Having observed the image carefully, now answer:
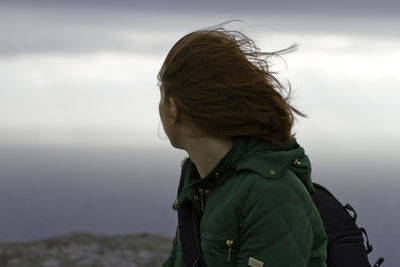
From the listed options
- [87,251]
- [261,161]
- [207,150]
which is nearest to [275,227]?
[261,161]

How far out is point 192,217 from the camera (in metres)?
3.06

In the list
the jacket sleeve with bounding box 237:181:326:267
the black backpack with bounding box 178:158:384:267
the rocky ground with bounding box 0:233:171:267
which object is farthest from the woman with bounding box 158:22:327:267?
the rocky ground with bounding box 0:233:171:267

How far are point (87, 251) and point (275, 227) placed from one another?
7.46 metres

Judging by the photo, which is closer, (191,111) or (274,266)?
(274,266)

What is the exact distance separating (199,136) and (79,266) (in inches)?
270

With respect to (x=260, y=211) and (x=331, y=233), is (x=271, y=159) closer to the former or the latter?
(x=260, y=211)

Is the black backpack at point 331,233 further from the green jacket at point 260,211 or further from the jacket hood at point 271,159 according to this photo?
the jacket hood at point 271,159

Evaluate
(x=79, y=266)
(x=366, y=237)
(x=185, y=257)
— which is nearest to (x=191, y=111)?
(x=185, y=257)

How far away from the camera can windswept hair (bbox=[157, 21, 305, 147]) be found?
2.70 meters

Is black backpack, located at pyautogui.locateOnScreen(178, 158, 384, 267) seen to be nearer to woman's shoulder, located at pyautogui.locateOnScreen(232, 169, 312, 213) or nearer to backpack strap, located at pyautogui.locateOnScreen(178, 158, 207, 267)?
backpack strap, located at pyautogui.locateOnScreen(178, 158, 207, 267)

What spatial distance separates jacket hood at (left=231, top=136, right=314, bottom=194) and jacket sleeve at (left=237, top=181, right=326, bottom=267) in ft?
0.24

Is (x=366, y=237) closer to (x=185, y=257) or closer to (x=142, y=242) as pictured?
(x=185, y=257)

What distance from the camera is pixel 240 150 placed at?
2770 millimetres

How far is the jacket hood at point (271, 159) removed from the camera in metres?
2.67
